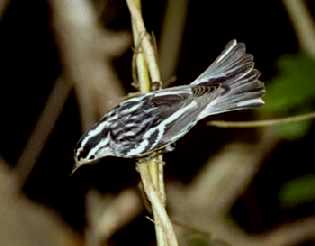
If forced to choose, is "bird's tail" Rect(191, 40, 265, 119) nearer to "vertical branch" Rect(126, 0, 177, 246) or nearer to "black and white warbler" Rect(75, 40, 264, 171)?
"black and white warbler" Rect(75, 40, 264, 171)

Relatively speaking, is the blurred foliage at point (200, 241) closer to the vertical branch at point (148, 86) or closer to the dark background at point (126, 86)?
the vertical branch at point (148, 86)

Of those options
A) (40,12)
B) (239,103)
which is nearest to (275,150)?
(40,12)

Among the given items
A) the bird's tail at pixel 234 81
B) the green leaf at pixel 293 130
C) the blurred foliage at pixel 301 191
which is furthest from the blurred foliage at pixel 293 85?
the bird's tail at pixel 234 81

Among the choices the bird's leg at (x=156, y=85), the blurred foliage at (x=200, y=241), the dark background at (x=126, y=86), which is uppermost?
the dark background at (x=126, y=86)

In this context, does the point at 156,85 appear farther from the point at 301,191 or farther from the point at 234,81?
the point at 301,191

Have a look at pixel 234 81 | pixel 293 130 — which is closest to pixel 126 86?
pixel 293 130
